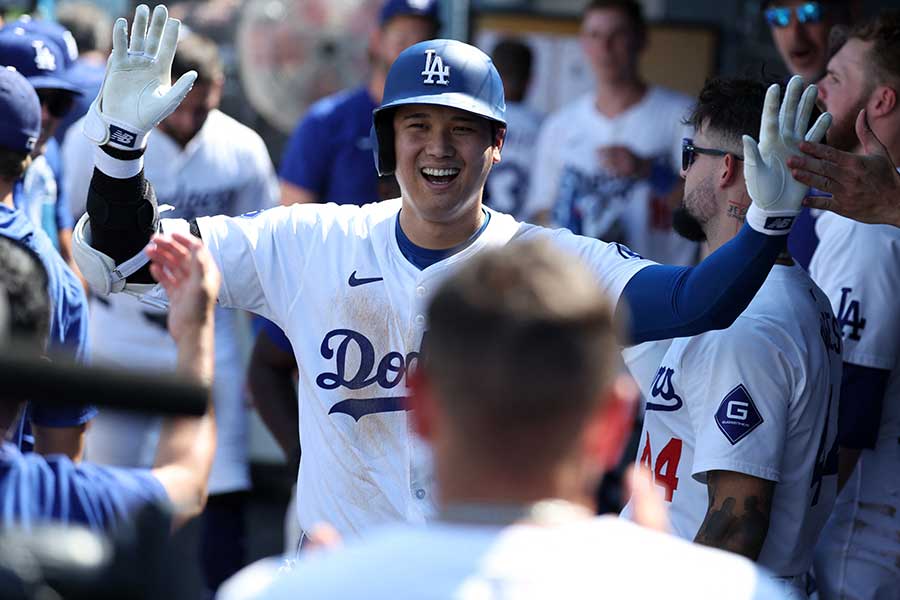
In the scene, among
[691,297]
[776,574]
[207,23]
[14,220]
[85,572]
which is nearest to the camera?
[85,572]

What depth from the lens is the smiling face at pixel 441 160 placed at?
3438mm

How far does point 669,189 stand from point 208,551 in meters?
2.70

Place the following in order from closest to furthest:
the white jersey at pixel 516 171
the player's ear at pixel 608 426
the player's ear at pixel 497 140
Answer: the player's ear at pixel 608 426
the player's ear at pixel 497 140
the white jersey at pixel 516 171

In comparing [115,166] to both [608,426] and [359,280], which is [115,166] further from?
[608,426]

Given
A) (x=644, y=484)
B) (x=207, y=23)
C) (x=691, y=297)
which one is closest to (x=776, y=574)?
(x=691, y=297)

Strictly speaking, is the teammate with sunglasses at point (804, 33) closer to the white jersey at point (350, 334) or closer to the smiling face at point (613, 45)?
the smiling face at point (613, 45)

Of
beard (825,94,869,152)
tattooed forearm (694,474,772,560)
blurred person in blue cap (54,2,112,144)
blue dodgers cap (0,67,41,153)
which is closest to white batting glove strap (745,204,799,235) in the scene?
tattooed forearm (694,474,772,560)

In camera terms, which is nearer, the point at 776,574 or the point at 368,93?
the point at 776,574

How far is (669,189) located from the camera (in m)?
6.25

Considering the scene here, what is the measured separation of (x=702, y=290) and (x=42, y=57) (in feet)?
10.4

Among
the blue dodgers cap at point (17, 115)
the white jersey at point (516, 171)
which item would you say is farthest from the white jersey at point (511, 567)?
the white jersey at point (516, 171)

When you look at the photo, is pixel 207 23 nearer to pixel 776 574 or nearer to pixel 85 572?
pixel 776 574

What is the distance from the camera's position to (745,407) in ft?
Answer: 10.3

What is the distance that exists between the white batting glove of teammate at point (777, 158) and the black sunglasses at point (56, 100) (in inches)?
120
